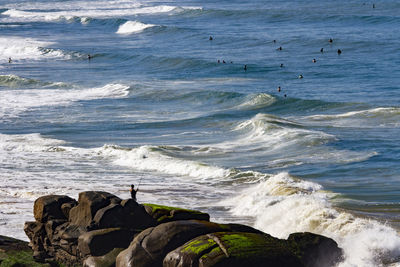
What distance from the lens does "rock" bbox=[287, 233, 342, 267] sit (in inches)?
751

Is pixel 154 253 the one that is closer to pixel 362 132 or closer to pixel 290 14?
pixel 362 132

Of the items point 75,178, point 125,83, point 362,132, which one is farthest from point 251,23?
point 75,178

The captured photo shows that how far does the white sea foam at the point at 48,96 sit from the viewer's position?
184 feet

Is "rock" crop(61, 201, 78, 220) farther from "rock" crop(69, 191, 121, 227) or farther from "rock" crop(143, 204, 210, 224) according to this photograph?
"rock" crop(143, 204, 210, 224)

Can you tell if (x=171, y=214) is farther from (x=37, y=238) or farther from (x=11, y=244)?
(x=11, y=244)

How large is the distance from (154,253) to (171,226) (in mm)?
841

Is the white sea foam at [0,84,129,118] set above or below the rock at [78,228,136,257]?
below

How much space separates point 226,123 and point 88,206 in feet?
88.4

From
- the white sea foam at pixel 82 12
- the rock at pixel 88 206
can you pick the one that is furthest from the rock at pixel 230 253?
the white sea foam at pixel 82 12

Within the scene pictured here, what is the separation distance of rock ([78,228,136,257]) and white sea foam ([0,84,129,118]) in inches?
1370

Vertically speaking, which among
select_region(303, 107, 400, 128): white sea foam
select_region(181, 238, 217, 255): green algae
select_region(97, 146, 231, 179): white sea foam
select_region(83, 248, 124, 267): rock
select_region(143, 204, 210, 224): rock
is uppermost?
select_region(181, 238, 217, 255): green algae

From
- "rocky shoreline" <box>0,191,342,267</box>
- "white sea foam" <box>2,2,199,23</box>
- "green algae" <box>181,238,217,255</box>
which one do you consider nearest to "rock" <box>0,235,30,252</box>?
"rocky shoreline" <box>0,191,342,267</box>

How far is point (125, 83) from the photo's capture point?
64062 millimetres

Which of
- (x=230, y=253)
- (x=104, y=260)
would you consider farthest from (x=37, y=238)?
(x=230, y=253)
